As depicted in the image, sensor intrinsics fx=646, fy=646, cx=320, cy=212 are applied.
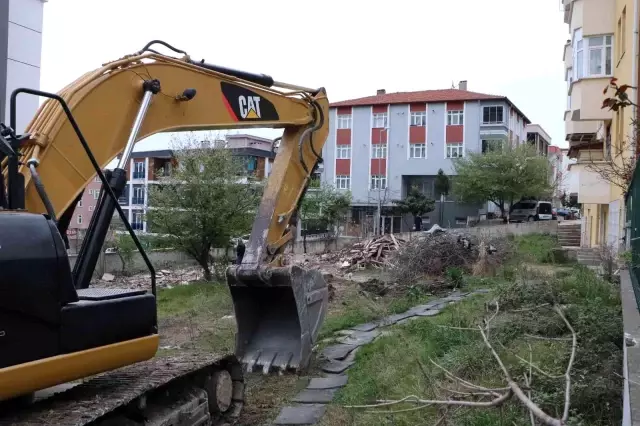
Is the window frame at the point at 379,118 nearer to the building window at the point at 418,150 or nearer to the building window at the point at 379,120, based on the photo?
the building window at the point at 379,120

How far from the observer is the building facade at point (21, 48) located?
1438 centimetres

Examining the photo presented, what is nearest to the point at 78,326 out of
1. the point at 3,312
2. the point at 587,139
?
the point at 3,312

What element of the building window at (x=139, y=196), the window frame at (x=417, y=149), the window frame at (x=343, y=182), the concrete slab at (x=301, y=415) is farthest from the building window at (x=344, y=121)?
the concrete slab at (x=301, y=415)

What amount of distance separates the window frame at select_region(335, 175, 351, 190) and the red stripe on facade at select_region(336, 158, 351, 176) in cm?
25

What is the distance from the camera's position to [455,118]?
50875 millimetres

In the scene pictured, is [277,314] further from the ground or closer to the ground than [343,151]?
closer to the ground

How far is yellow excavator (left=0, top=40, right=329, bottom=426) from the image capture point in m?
3.68

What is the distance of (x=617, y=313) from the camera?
6879 mm

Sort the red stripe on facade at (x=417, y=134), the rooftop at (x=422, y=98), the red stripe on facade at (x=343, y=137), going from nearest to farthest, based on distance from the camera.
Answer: the rooftop at (x=422, y=98)
the red stripe on facade at (x=417, y=134)
the red stripe on facade at (x=343, y=137)

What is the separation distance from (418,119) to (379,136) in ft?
11.2

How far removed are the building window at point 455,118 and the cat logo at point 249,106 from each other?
148 feet

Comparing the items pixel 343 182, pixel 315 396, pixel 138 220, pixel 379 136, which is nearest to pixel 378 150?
pixel 379 136

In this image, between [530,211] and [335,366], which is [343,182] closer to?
[530,211]

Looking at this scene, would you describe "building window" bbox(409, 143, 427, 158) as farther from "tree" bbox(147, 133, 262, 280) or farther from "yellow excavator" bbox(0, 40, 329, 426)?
"yellow excavator" bbox(0, 40, 329, 426)
